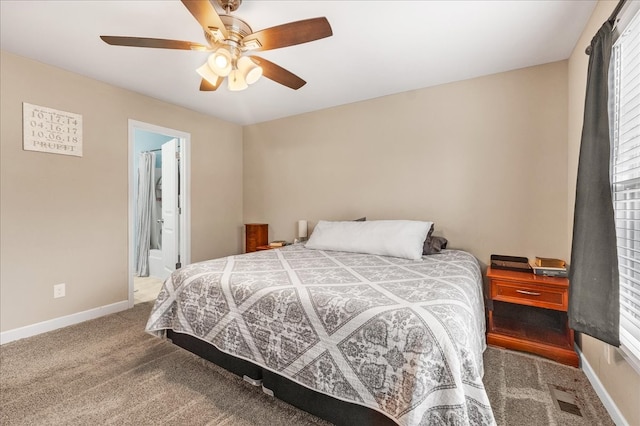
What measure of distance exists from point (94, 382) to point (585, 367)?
3.19 meters

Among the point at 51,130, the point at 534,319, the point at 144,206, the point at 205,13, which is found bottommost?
the point at 534,319

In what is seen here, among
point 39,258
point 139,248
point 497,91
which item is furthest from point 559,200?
point 139,248

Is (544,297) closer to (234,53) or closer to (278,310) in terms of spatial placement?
(278,310)

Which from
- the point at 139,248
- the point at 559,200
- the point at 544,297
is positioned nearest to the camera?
the point at 544,297

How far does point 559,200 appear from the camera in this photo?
2410 millimetres

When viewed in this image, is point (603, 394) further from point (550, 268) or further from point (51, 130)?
point (51, 130)

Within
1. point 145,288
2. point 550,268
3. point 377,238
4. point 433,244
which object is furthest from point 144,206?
point 550,268

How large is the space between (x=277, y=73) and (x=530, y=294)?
245 centimetres

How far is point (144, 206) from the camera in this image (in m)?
4.62

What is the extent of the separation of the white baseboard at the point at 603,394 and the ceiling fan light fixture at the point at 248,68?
2.74 meters

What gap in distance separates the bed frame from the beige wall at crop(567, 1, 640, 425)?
118 cm

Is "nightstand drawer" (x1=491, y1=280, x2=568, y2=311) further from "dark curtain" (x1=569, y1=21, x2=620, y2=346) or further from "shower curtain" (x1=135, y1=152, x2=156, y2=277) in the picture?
"shower curtain" (x1=135, y1=152, x2=156, y2=277)

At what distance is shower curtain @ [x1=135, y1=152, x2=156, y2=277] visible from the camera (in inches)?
179

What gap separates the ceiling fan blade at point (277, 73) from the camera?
1885mm
